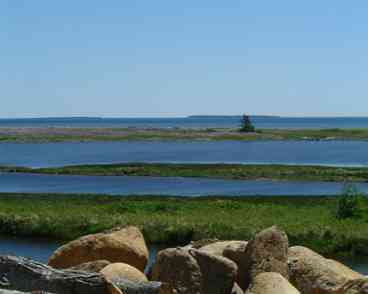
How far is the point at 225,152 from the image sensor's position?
111 meters

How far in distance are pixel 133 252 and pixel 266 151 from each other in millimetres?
96816

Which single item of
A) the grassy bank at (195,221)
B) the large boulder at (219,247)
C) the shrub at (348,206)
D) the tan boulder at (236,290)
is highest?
the large boulder at (219,247)

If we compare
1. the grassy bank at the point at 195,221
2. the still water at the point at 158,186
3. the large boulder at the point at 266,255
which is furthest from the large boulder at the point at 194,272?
the still water at the point at 158,186

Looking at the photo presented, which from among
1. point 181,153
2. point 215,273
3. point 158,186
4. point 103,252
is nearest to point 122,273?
point 215,273

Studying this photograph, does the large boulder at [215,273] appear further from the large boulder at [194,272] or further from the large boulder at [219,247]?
the large boulder at [219,247]

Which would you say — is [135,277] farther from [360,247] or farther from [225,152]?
[225,152]

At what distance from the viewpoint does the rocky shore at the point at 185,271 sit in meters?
12.0

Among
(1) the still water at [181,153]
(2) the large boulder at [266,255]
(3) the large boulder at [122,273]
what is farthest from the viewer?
(1) the still water at [181,153]

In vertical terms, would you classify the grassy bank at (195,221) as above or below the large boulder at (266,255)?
below

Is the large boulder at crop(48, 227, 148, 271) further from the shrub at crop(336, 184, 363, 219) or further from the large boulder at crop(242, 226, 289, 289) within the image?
the shrub at crop(336, 184, 363, 219)

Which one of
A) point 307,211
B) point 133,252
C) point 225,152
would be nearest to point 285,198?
point 307,211

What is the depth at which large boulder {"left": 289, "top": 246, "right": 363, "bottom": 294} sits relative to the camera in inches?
587

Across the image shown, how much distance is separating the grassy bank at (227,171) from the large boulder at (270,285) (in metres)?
53.0

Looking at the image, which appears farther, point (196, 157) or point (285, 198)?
point (196, 157)
